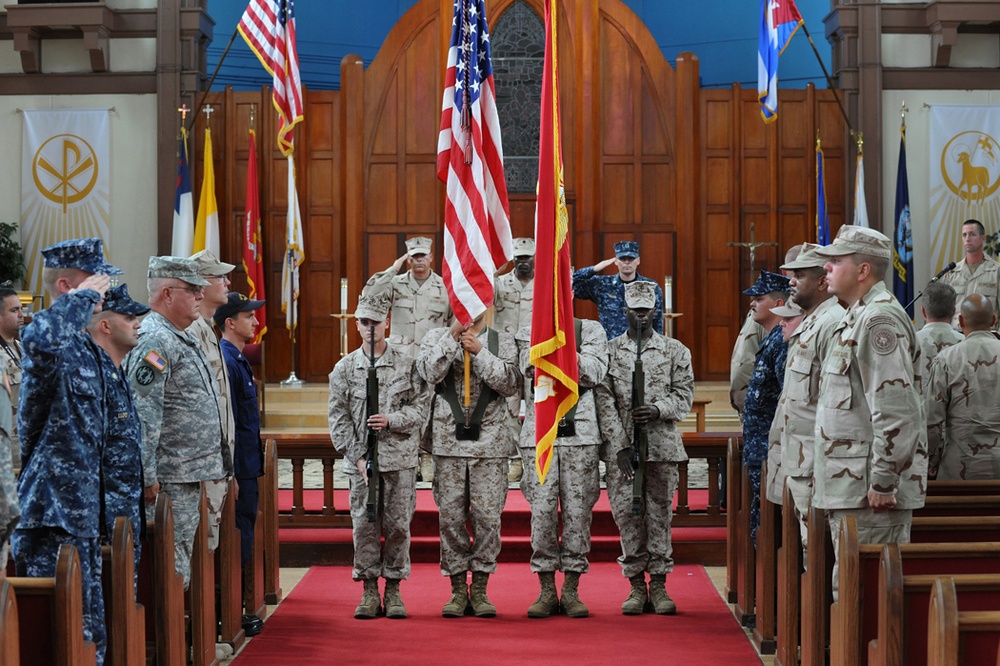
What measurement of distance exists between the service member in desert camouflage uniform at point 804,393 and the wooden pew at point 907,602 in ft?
3.03

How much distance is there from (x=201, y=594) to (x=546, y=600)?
181 centimetres

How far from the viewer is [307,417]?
39.2 ft

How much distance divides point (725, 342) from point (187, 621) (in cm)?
929

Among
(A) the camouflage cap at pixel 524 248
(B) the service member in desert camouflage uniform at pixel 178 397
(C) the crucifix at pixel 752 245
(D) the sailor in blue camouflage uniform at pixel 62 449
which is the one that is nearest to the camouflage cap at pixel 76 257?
(D) the sailor in blue camouflage uniform at pixel 62 449

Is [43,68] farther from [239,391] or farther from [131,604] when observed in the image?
[131,604]

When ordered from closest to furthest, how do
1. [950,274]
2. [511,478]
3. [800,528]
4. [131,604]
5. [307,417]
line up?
[131,604]
[800,528]
[511,478]
[950,274]
[307,417]

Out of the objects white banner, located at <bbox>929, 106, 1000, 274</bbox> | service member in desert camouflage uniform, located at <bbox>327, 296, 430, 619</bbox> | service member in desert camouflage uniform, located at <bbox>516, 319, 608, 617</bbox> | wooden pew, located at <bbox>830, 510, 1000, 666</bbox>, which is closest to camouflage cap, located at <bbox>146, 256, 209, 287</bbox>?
service member in desert camouflage uniform, located at <bbox>327, 296, 430, 619</bbox>

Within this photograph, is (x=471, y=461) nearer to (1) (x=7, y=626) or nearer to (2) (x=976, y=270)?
(1) (x=7, y=626)

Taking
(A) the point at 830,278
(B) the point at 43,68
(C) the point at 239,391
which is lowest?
(C) the point at 239,391

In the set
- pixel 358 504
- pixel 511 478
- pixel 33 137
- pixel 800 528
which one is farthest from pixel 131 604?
pixel 33 137

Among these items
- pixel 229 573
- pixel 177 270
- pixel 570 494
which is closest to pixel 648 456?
pixel 570 494

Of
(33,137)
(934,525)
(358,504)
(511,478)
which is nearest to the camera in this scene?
(934,525)

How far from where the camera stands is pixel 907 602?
11.4 ft

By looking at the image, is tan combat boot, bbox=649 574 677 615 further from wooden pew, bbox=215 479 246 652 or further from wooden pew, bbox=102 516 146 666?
wooden pew, bbox=102 516 146 666
